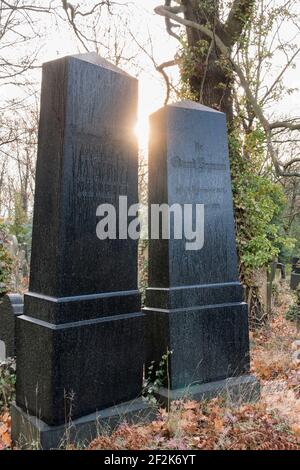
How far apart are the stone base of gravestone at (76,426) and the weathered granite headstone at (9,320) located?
4.27ft

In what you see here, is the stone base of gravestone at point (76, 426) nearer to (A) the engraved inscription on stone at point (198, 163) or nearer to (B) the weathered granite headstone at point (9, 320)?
(B) the weathered granite headstone at point (9, 320)

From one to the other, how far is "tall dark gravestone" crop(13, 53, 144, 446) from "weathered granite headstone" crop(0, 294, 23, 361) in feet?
4.13

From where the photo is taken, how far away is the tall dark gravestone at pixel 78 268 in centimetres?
314

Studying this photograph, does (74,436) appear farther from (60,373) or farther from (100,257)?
(100,257)

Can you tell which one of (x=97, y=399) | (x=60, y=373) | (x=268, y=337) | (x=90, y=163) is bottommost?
(x=268, y=337)

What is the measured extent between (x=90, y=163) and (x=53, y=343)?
58.8 inches

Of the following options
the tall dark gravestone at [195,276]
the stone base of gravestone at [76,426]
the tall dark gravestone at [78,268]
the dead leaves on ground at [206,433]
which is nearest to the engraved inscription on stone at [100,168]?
the tall dark gravestone at [78,268]

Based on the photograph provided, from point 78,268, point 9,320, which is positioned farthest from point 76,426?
point 9,320

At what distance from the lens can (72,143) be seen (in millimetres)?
3264

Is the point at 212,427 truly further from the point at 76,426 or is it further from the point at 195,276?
the point at 195,276

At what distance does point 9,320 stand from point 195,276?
2.28m

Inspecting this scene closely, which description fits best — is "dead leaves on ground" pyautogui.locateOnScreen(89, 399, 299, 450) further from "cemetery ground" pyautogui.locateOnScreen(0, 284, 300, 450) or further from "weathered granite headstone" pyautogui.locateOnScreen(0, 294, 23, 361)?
"weathered granite headstone" pyautogui.locateOnScreen(0, 294, 23, 361)

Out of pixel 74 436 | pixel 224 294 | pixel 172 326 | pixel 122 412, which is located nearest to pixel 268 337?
pixel 224 294
